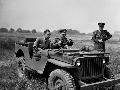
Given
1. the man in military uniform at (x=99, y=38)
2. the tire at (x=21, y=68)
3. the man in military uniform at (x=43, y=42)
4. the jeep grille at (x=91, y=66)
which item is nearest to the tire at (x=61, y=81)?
the jeep grille at (x=91, y=66)

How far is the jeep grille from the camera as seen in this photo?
6.63 meters

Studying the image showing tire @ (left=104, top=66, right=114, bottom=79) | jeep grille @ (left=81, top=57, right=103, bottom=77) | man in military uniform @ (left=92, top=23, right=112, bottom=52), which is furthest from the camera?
man in military uniform @ (left=92, top=23, right=112, bottom=52)

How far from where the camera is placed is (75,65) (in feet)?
20.6

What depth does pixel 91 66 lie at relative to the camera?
679cm

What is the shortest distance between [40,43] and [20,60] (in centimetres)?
227

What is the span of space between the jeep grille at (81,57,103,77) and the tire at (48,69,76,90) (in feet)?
2.08

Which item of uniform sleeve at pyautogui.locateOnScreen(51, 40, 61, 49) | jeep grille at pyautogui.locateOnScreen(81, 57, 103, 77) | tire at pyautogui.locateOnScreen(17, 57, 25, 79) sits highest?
uniform sleeve at pyautogui.locateOnScreen(51, 40, 61, 49)

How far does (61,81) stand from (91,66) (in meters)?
1.09

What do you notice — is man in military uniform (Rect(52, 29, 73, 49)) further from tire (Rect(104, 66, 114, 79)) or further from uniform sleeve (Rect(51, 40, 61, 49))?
tire (Rect(104, 66, 114, 79))

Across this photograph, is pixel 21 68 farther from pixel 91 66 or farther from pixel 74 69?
pixel 91 66

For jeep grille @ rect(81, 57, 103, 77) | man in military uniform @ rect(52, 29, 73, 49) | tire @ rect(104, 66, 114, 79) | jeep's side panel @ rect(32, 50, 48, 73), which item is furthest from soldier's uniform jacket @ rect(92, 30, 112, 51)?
jeep's side panel @ rect(32, 50, 48, 73)

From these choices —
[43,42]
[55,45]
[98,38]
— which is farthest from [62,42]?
[98,38]

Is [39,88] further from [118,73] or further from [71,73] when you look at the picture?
[118,73]

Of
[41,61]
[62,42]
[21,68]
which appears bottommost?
[21,68]
